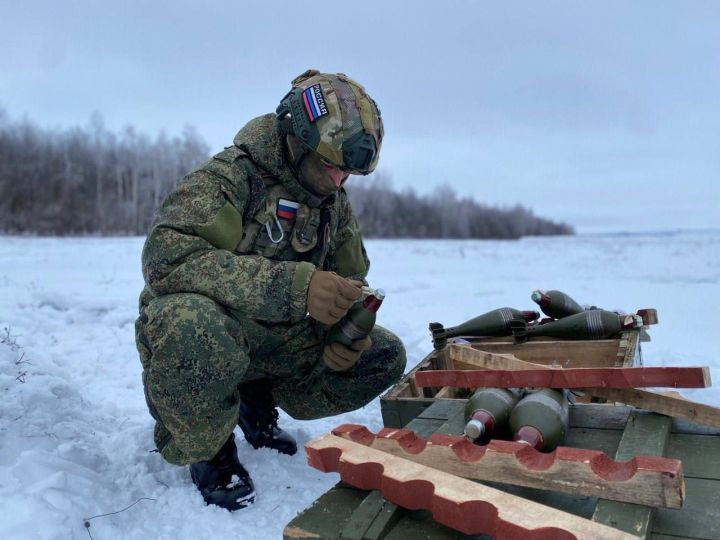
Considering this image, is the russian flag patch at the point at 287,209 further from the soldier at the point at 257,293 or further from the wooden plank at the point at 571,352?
the wooden plank at the point at 571,352

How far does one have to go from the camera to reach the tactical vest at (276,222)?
9.83ft

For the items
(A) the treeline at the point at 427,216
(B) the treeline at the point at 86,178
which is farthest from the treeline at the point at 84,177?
(A) the treeline at the point at 427,216

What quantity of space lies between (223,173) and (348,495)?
165 cm

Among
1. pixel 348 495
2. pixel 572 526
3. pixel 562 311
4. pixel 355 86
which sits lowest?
pixel 348 495

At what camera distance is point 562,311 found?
3.99 meters

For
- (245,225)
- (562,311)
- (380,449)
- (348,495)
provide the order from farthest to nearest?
1. (562,311)
2. (245,225)
3. (380,449)
4. (348,495)

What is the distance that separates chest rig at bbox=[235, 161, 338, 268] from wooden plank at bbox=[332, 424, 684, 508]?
1299 mm

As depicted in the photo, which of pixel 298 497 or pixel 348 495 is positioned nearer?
pixel 348 495

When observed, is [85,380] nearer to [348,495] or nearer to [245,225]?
[245,225]

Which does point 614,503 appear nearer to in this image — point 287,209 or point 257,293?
point 257,293

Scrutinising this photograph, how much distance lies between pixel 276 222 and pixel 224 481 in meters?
1.32

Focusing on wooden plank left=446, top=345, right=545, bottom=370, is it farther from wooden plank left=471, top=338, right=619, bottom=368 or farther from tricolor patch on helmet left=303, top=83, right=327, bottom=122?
tricolor patch on helmet left=303, top=83, right=327, bottom=122

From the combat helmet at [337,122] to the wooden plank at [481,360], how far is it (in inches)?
46.7

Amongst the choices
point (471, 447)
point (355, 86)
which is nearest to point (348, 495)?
point (471, 447)
